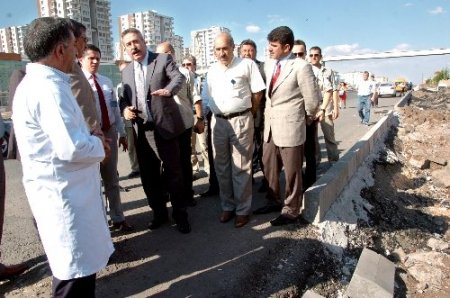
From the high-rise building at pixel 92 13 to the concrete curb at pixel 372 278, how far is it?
46.5 metres

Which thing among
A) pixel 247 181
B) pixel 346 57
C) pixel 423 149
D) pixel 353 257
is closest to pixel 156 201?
pixel 247 181

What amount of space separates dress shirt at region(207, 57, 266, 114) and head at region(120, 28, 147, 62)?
818mm

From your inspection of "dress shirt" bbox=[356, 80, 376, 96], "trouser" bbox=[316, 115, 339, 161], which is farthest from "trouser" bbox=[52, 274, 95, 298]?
"dress shirt" bbox=[356, 80, 376, 96]

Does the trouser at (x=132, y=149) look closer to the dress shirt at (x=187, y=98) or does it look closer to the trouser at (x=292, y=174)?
the dress shirt at (x=187, y=98)

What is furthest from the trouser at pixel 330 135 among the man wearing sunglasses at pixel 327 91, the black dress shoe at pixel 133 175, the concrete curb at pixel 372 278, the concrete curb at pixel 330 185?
the black dress shoe at pixel 133 175

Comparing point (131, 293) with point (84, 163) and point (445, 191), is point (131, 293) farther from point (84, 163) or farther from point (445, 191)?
point (445, 191)

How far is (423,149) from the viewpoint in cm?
959

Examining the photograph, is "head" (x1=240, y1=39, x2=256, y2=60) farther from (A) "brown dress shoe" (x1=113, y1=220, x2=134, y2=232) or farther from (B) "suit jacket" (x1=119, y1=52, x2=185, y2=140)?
(A) "brown dress shoe" (x1=113, y1=220, x2=134, y2=232)

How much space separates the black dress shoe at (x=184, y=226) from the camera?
3895 millimetres

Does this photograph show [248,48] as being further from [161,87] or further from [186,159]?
[161,87]

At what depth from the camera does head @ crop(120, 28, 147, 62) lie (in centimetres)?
371

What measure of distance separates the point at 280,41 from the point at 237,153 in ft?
4.15

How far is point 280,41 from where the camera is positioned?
3857mm

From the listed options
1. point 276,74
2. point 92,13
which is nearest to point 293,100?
point 276,74
